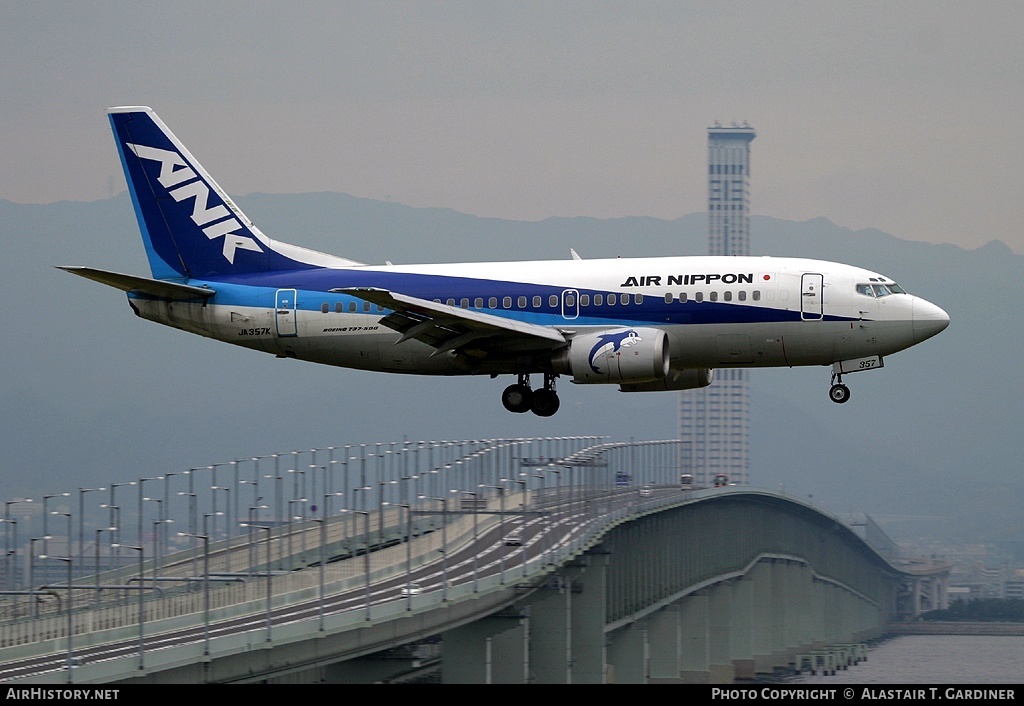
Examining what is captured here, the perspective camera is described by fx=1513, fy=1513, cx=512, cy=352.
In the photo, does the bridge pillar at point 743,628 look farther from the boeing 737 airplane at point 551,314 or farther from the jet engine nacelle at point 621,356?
the jet engine nacelle at point 621,356

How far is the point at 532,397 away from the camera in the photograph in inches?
2650

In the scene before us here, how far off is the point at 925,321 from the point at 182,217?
118 ft

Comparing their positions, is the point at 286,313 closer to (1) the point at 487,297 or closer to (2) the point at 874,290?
(1) the point at 487,297

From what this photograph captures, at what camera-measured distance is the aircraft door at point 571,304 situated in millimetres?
63781

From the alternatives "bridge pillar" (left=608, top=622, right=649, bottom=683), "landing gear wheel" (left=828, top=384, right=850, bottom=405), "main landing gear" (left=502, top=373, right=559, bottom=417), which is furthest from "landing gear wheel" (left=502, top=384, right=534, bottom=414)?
"bridge pillar" (left=608, top=622, right=649, bottom=683)

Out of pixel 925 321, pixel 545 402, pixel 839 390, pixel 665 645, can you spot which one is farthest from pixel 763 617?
pixel 925 321

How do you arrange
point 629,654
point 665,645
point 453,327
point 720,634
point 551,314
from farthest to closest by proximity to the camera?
point 720,634, point 665,645, point 629,654, point 551,314, point 453,327

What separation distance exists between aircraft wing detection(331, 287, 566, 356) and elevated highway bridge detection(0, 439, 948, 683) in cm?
612

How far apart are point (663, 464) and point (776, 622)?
59658mm

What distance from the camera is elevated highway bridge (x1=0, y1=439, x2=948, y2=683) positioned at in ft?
189

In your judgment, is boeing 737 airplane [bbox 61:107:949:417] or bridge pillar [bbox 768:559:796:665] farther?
bridge pillar [bbox 768:559:796:665]

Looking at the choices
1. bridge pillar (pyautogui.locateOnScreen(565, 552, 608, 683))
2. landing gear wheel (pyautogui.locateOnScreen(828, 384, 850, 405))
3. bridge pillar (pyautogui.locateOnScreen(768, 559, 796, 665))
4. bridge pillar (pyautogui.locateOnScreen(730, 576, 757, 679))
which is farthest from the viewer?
bridge pillar (pyautogui.locateOnScreen(768, 559, 796, 665))

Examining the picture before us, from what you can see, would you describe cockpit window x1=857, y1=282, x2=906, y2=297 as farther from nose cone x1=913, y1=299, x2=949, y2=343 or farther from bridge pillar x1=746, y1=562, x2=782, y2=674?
bridge pillar x1=746, y1=562, x2=782, y2=674
